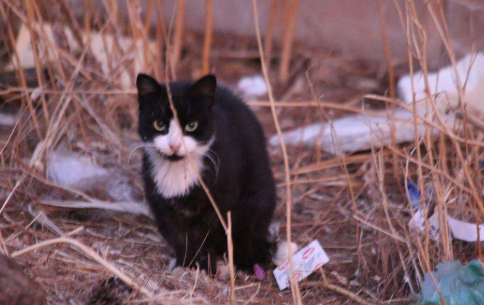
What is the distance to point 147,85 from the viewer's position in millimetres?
1763

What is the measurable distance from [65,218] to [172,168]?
0.66 m

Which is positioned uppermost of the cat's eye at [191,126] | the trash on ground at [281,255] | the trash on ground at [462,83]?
the cat's eye at [191,126]

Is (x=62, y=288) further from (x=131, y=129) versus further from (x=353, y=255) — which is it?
(x=131, y=129)

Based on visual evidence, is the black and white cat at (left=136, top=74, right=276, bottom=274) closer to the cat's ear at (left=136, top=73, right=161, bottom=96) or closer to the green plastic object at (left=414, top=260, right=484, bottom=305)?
the cat's ear at (left=136, top=73, right=161, bottom=96)

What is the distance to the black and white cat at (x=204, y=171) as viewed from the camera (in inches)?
69.1

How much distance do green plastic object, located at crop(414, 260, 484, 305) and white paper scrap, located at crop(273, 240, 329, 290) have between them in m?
0.37

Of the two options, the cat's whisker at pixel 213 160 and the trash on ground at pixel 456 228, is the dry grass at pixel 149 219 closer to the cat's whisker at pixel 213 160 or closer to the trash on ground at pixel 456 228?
the trash on ground at pixel 456 228

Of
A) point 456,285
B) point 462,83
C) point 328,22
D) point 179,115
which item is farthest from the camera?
point 328,22

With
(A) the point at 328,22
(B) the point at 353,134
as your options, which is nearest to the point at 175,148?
(B) the point at 353,134

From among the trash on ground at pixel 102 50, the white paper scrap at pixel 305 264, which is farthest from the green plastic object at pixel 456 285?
the trash on ground at pixel 102 50

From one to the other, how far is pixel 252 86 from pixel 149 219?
1637 mm

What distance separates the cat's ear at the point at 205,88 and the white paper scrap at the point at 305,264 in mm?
630

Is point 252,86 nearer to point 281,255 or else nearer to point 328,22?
point 328,22

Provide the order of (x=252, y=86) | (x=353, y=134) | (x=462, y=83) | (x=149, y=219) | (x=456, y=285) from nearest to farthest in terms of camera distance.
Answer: (x=456, y=285) < (x=149, y=219) < (x=353, y=134) < (x=462, y=83) < (x=252, y=86)
